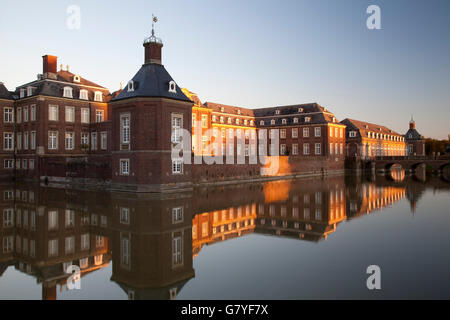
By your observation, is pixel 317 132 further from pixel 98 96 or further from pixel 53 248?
pixel 53 248

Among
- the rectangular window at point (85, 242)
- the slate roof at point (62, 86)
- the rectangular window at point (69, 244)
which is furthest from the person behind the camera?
the slate roof at point (62, 86)

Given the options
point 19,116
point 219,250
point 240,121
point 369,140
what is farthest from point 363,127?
point 219,250

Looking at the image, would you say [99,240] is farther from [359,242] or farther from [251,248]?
[359,242]

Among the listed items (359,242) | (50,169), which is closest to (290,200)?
(359,242)

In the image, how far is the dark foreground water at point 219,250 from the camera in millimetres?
7293

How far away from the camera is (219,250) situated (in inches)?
422

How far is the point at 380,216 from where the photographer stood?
1641 centimetres

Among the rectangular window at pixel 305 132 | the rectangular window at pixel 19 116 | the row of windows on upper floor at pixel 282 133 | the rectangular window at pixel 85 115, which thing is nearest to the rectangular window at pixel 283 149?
the row of windows on upper floor at pixel 282 133

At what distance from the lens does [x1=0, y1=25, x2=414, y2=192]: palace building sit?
24.5 meters

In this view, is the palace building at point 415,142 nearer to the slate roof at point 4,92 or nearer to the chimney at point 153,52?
the chimney at point 153,52

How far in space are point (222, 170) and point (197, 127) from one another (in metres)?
14.8

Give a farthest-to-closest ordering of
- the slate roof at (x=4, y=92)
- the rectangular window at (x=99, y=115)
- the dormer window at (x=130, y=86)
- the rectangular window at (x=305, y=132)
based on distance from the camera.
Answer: the rectangular window at (x=305, y=132), the rectangular window at (x=99, y=115), the slate roof at (x=4, y=92), the dormer window at (x=130, y=86)

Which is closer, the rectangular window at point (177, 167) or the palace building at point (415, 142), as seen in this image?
the rectangular window at point (177, 167)

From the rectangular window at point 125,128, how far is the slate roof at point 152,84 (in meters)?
1.38
